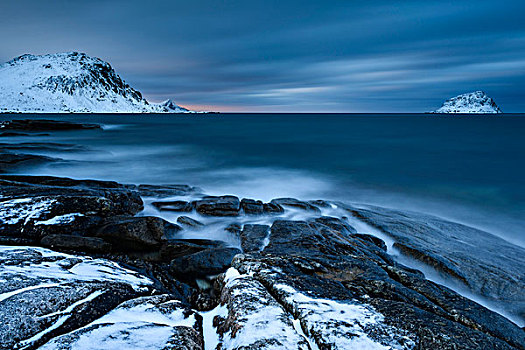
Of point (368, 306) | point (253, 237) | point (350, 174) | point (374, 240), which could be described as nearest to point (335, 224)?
point (374, 240)

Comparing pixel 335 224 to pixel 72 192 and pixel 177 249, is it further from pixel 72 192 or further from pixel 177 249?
pixel 72 192

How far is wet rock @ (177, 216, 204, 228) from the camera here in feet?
25.0

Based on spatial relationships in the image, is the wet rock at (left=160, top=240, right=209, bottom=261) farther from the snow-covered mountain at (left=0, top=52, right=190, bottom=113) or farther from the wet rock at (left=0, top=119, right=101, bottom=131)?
the snow-covered mountain at (left=0, top=52, right=190, bottom=113)

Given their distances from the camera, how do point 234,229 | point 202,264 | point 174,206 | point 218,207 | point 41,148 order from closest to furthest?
point 202,264 < point 234,229 < point 218,207 < point 174,206 < point 41,148

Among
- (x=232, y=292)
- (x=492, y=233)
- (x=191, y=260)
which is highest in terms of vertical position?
(x=232, y=292)

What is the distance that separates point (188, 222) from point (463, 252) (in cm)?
651

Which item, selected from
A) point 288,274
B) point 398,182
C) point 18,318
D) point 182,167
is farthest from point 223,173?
point 18,318

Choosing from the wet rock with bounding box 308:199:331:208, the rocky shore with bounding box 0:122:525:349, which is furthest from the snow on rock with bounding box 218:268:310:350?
the wet rock with bounding box 308:199:331:208

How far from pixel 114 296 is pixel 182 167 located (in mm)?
15513

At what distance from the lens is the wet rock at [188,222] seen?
7.61m

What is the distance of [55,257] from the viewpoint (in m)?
4.11

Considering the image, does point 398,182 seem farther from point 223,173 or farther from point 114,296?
point 114,296

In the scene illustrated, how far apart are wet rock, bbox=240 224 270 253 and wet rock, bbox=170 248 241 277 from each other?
90 cm

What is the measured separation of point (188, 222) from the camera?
7.65 metres
